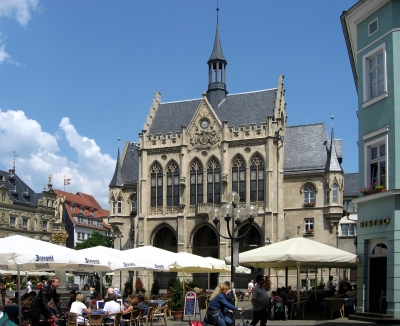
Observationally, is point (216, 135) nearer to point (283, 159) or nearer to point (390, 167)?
point (283, 159)

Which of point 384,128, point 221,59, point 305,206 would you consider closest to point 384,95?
point 384,128

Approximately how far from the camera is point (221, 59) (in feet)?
192

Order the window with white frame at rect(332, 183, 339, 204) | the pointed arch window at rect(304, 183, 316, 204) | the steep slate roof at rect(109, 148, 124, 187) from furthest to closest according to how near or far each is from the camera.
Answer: the steep slate roof at rect(109, 148, 124, 187), the pointed arch window at rect(304, 183, 316, 204), the window with white frame at rect(332, 183, 339, 204)

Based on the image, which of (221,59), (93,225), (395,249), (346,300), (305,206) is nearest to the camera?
(395,249)

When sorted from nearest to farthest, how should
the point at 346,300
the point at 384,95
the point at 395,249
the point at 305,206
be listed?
the point at 395,249
the point at 384,95
the point at 346,300
the point at 305,206

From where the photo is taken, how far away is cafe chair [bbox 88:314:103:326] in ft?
51.7

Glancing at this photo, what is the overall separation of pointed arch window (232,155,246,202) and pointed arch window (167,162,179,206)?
17.8ft

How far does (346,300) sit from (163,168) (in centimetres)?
3322

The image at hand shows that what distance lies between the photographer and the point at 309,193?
50.3m

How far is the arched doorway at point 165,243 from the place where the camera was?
177 feet

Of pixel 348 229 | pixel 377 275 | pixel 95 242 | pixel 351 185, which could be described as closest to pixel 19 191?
pixel 95 242

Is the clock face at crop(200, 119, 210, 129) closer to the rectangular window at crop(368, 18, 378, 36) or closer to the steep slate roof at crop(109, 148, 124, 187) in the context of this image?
the steep slate roof at crop(109, 148, 124, 187)

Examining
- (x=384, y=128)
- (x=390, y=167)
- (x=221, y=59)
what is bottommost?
(x=390, y=167)

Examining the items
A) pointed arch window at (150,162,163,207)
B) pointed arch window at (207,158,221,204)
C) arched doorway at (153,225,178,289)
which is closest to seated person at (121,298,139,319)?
pointed arch window at (207,158,221,204)
